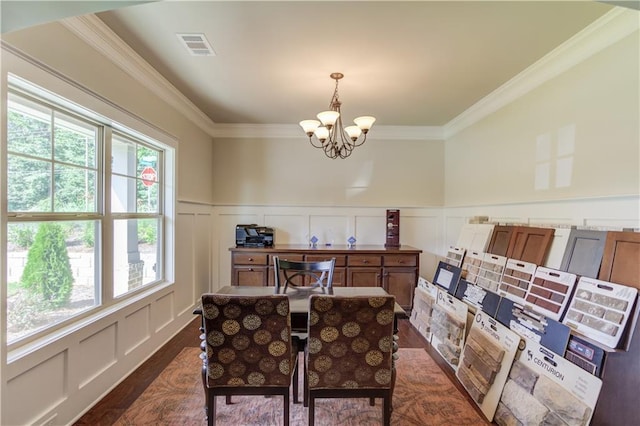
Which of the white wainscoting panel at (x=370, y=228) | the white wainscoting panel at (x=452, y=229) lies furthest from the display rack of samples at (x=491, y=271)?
the white wainscoting panel at (x=370, y=228)

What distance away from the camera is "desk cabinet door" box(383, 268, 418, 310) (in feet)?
13.3

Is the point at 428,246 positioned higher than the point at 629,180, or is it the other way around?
the point at 629,180

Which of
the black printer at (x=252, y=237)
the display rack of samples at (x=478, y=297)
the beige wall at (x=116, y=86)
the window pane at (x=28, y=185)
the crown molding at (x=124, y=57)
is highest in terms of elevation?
the crown molding at (x=124, y=57)

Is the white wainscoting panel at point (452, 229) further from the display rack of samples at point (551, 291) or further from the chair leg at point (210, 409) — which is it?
the chair leg at point (210, 409)

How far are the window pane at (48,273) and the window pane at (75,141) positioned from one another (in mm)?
449

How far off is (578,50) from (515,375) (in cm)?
236

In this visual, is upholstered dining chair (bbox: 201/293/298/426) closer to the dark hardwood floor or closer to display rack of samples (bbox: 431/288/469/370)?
the dark hardwood floor

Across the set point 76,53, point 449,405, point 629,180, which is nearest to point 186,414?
point 449,405

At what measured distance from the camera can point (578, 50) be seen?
2234 mm

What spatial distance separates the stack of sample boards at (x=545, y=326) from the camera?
5.29ft

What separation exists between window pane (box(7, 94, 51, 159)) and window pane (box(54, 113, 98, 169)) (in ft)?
0.26

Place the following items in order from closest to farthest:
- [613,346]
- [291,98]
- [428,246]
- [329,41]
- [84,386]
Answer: [613,346] → [84,386] → [329,41] → [291,98] → [428,246]

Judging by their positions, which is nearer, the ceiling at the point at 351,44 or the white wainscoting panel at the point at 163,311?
the ceiling at the point at 351,44

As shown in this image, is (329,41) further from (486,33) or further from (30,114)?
(30,114)
